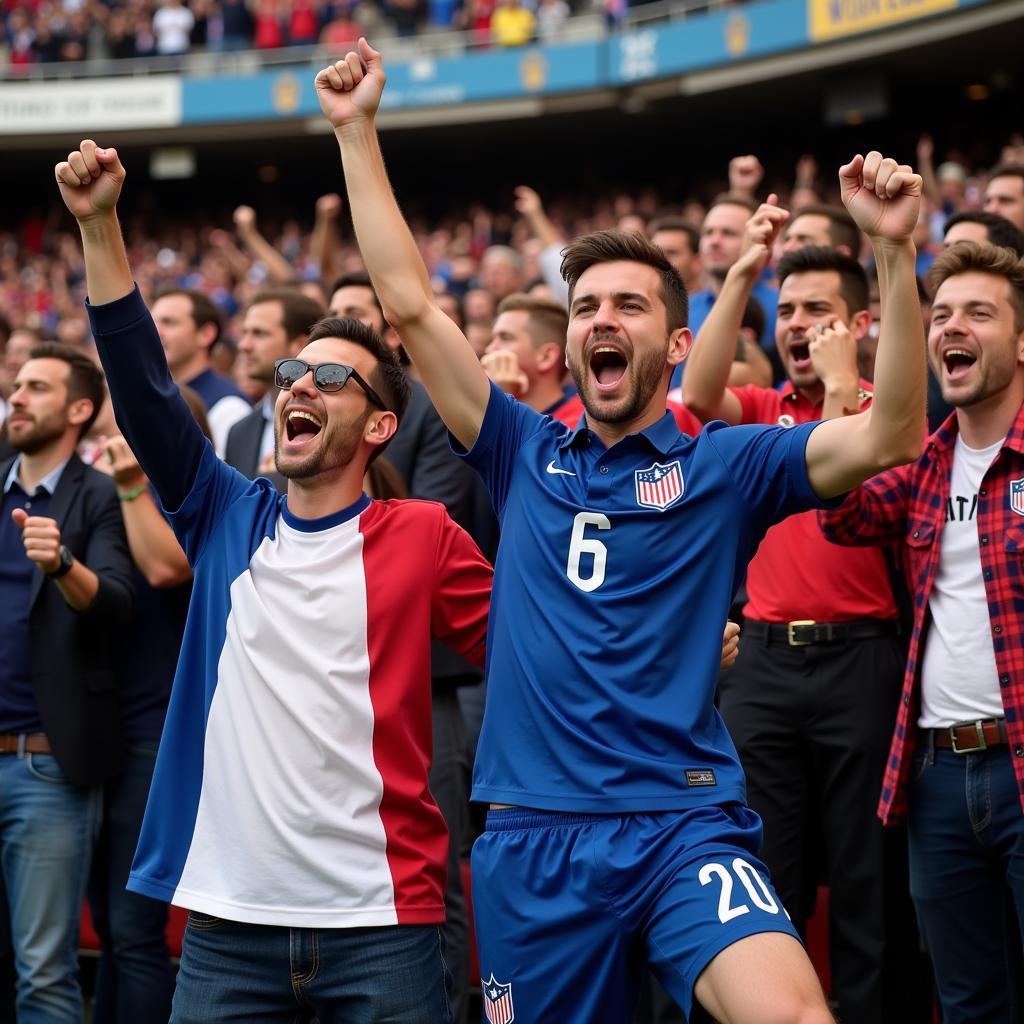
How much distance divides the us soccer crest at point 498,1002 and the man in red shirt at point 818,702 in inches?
61.8

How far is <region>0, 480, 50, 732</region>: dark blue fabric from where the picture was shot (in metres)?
4.51

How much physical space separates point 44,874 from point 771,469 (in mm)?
2622

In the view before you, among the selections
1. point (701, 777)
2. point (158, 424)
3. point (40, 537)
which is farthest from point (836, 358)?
point (40, 537)

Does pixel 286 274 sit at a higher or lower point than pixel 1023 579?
higher

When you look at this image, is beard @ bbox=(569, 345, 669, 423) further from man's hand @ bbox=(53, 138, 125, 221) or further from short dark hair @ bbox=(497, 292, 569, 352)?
short dark hair @ bbox=(497, 292, 569, 352)

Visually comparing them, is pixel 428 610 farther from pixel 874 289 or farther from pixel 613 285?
pixel 874 289

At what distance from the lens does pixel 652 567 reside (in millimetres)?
3043

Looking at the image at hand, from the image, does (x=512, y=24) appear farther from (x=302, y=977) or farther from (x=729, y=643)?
(x=302, y=977)

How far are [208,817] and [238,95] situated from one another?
73.5 ft

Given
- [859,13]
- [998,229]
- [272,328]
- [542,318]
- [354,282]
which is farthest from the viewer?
[859,13]

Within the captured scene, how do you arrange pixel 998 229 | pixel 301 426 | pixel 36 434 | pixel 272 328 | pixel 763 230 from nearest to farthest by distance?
pixel 301 426
pixel 763 230
pixel 36 434
pixel 998 229
pixel 272 328

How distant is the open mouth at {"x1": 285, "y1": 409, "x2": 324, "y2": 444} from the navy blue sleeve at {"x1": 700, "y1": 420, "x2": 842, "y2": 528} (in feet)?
3.30

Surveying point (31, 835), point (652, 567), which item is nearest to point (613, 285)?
point (652, 567)

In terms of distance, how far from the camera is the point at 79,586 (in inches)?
171
